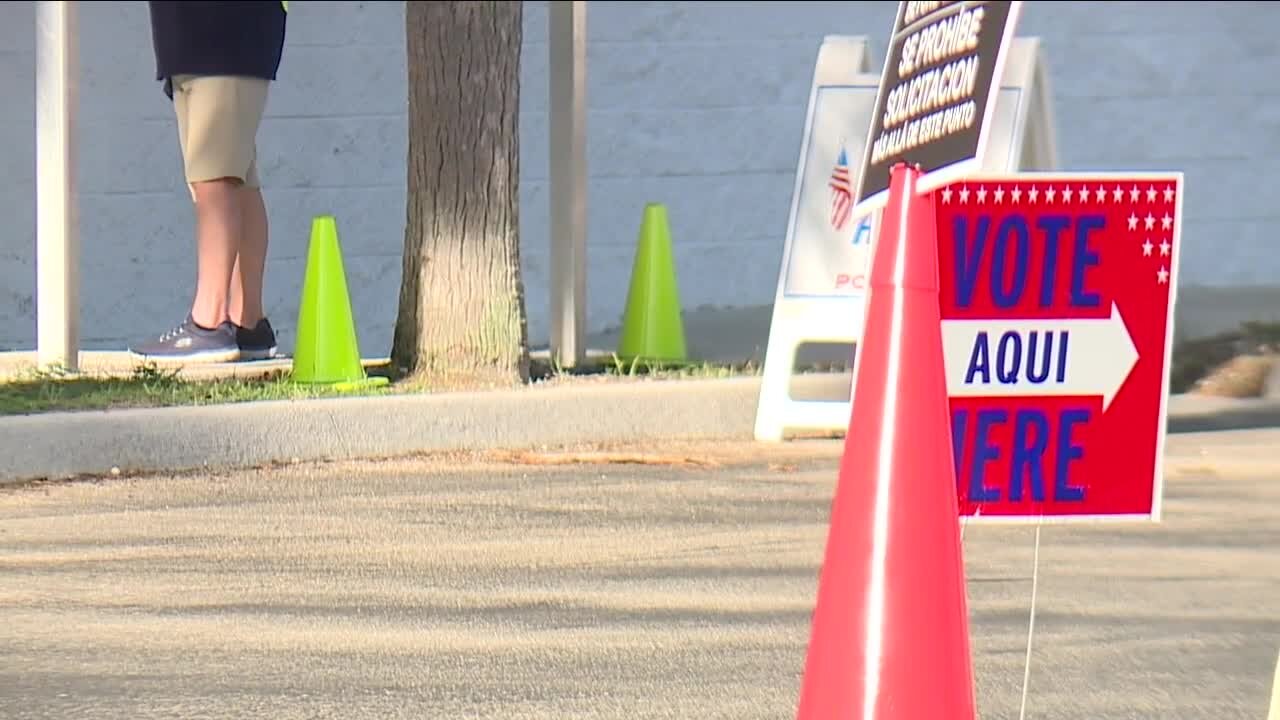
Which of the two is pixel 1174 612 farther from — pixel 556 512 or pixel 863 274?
pixel 863 274

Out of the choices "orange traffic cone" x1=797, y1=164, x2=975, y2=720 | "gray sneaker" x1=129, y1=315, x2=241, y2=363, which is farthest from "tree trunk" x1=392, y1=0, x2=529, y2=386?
"orange traffic cone" x1=797, y1=164, x2=975, y2=720

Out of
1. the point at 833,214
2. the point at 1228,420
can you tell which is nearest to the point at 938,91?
the point at 833,214

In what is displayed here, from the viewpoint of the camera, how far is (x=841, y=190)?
27.6 ft

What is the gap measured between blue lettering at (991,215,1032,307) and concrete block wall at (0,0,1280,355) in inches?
287

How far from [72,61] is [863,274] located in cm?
300

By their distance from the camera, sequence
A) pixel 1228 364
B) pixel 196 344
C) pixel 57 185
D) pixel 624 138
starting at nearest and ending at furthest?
1. pixel 57 185
2. pixel 196 344
3. pixel 1228 364
4. pixel 624 138

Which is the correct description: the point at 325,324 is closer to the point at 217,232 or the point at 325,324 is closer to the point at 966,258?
the point at 217,232

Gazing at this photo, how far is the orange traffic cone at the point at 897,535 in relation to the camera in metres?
3.70

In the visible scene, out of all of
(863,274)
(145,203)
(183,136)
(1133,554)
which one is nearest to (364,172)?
(145,203)

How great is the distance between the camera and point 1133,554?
6367mm

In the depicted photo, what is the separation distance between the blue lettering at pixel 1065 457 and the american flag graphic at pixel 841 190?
4.09 meters

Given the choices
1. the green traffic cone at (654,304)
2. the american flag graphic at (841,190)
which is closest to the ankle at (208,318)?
the green traffic cone at (654,304)

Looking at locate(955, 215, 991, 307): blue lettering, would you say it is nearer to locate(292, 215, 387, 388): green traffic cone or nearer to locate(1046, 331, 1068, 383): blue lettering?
locate(1046, 331, 1068, 383): blue lettering

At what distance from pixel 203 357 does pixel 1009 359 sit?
18.2 feet
